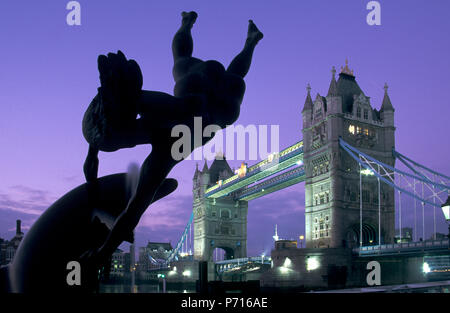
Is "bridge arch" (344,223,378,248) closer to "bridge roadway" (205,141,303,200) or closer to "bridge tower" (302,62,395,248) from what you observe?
"bridge tower" (302,62,395,248)

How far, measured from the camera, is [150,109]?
6.45 meters

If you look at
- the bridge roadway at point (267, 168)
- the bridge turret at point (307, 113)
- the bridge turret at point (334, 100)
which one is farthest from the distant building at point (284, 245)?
the bridge turret at point (334, 100)

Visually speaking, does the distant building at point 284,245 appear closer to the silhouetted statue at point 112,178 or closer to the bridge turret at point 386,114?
the bridge turret at point 386,114

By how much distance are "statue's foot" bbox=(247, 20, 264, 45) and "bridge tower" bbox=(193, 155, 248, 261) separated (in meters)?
65.2

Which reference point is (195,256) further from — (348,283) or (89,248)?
(89,248)

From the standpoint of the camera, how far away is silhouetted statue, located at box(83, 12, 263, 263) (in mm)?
6094

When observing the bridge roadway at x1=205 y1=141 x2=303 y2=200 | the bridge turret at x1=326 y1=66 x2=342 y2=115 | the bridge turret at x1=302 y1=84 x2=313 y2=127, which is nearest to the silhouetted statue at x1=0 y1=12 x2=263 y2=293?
the bridge turret at x1=326 y1=66 x2=342 y2=115

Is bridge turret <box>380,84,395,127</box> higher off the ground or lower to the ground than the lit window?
higher

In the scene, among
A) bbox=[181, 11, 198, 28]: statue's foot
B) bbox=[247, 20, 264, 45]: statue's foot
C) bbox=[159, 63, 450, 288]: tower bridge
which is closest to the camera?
bbox=[181, 11, 198, 28]: statue's foot

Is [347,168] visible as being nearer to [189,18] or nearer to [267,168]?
[267,168]

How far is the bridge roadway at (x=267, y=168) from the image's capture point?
50.0 m
